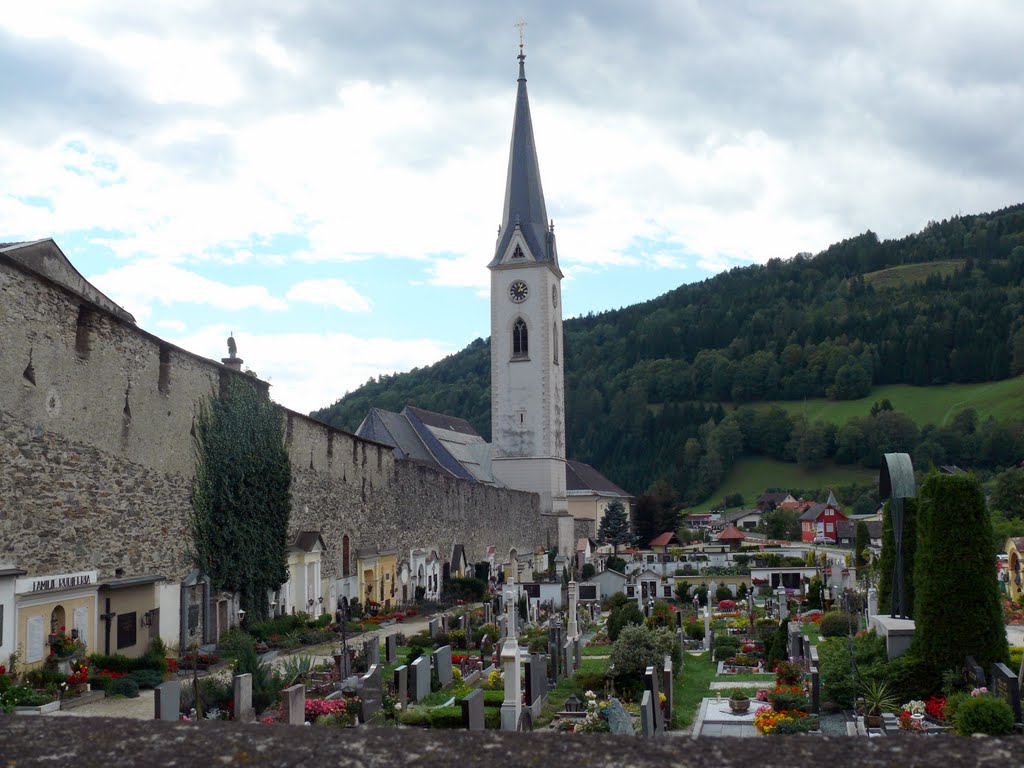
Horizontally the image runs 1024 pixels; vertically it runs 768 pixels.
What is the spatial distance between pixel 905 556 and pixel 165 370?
566 inches

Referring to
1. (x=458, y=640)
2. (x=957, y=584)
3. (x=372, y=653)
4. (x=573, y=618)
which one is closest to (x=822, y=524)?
(x=573, y=618)

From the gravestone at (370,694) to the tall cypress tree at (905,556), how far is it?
9.23 m

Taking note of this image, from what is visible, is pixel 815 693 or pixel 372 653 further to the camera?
pixel 372 653

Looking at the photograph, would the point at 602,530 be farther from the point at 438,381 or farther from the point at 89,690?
the point at 438,381

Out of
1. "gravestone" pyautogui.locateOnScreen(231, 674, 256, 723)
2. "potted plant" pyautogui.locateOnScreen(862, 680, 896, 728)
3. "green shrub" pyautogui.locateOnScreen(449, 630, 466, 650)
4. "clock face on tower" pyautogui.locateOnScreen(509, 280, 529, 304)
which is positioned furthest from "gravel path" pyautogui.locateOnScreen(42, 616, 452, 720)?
"clock face on tower" pyautogui.locateOnScreen(509, 280, 529, 304)

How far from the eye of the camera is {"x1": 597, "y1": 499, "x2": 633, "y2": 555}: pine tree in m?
67.9

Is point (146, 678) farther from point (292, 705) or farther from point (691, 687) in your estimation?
point (691, 687)

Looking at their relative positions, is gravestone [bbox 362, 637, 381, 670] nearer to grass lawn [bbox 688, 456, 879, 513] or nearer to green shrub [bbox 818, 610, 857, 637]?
green shrub [bbox 818, 610, 857, 637]

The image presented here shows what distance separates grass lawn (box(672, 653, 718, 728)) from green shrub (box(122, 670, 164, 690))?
7.92 m

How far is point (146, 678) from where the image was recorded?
15719 mm

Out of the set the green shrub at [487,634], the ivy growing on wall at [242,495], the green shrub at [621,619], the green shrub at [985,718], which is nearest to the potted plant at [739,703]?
the green shrub at [985,718]

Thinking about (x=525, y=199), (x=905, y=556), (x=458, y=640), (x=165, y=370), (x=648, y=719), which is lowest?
(x=458, y=640)

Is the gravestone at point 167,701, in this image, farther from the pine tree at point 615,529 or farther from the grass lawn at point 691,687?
the pine tree at point 615,529

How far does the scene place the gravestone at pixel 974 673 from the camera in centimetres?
1248
